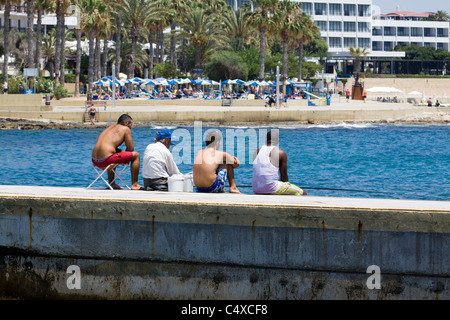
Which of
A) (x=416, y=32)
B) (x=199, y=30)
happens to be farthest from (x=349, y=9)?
(x=199, y=30)

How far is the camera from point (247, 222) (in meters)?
7.99

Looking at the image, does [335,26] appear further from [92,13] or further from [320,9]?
[92,13]

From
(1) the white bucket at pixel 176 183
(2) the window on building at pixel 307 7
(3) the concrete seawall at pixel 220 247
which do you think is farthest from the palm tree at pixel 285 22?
(3) the concrete seawall at pixel 220 247

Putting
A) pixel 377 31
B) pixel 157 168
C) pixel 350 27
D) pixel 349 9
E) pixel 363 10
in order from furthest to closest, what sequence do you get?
pixel 377 31 < pixel 363 10 < pixel 350 27 < pixel 349 9 < pixel 157 168

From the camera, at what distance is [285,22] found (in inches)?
2766

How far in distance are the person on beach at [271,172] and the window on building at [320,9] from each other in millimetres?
125623

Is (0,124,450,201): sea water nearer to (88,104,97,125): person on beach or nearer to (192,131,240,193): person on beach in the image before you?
(88,104,97,125): person on beach

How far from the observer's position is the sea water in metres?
24.3

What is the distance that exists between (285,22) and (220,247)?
6397 cm

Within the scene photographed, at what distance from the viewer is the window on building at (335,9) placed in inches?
5260

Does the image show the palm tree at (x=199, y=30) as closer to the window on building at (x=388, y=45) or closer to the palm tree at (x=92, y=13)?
the palm tree at (x=92, y=13)
